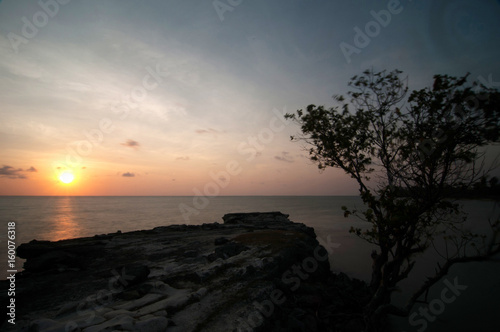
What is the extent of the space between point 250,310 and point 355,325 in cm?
556

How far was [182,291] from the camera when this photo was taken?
33.1 feet

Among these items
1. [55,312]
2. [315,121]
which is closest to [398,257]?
[315,121]

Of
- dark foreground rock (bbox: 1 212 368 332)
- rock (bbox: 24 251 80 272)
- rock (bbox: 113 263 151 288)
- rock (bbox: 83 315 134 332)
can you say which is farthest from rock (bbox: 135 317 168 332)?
rock (bbox: 24 251 80 272)

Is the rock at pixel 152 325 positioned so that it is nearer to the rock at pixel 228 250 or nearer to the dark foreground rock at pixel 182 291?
the dark foreground rock at pixel 182 291

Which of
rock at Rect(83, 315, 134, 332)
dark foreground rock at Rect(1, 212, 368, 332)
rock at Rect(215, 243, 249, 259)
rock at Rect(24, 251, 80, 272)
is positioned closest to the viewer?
rock at Rect(83, 315, 134, 332)

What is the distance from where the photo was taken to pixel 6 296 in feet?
30.0

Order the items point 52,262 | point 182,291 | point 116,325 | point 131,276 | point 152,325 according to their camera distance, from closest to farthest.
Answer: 1. point 116,325
2. point 152,325
3. point 182,291
4. point 131,276
5. point 52,262

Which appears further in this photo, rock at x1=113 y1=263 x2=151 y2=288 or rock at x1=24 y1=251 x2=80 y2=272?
rock at x1=24 y1=251 x2=80 y2=272

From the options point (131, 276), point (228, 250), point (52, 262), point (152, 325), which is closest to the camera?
point (152, 325)

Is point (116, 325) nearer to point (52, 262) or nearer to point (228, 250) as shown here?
point (228, 250)

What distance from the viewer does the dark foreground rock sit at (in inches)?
313

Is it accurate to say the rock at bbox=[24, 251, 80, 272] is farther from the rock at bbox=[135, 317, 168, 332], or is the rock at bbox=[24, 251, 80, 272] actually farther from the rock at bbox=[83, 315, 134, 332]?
the rock at bbox=[135, 317, 168, 332]

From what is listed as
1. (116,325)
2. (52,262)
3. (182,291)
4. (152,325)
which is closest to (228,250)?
(182,291)

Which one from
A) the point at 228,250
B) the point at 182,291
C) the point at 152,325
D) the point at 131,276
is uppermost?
the point at 131,276
